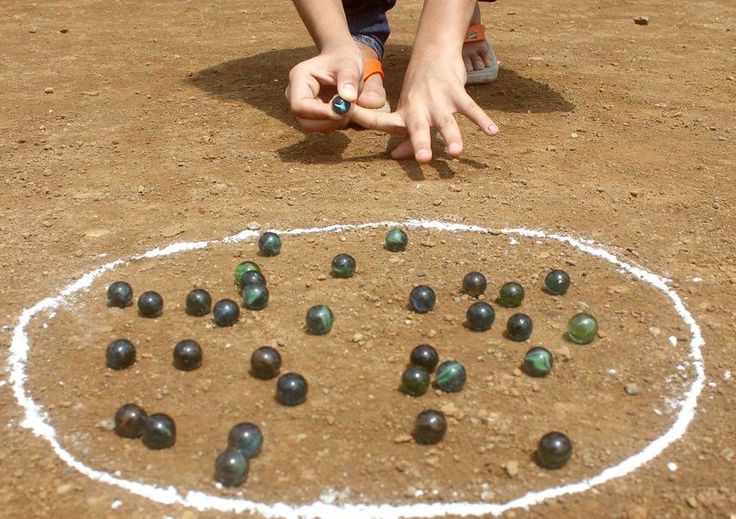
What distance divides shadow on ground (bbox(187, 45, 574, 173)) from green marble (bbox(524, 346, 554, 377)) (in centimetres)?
172

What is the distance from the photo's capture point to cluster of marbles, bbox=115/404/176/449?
8.52 ft

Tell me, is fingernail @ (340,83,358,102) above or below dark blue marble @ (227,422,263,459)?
above

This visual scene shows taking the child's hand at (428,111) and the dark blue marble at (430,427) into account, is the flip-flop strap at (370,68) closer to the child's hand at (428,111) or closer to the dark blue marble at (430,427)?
the child's hand at (428,111)

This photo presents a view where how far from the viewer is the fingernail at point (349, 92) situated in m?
4.27

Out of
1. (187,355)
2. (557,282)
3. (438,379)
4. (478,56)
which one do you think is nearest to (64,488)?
(187,355)

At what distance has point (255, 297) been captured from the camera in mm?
3279

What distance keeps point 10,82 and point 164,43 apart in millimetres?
1315

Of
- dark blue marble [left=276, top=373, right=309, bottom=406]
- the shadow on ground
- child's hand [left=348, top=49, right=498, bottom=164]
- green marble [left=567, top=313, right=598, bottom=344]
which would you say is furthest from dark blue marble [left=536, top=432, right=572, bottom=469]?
the shadow on ground

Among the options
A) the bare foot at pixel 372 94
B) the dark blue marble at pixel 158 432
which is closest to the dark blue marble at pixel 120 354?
the dark blue marble at pixel 158 432

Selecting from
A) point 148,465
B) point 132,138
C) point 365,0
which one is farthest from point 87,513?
point 365,0

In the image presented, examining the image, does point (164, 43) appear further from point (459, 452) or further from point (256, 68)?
point (459, 452)

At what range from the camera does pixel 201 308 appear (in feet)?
10.7

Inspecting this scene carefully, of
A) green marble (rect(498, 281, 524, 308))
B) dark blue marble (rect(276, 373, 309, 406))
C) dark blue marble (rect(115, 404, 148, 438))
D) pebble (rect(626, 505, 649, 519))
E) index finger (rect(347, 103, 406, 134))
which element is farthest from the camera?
index finger (rect(347, 103, 406, 134))

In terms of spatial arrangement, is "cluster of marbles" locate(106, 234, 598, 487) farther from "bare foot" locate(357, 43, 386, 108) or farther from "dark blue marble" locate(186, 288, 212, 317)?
"bare foot" locate(357, 43, 386, 108)
